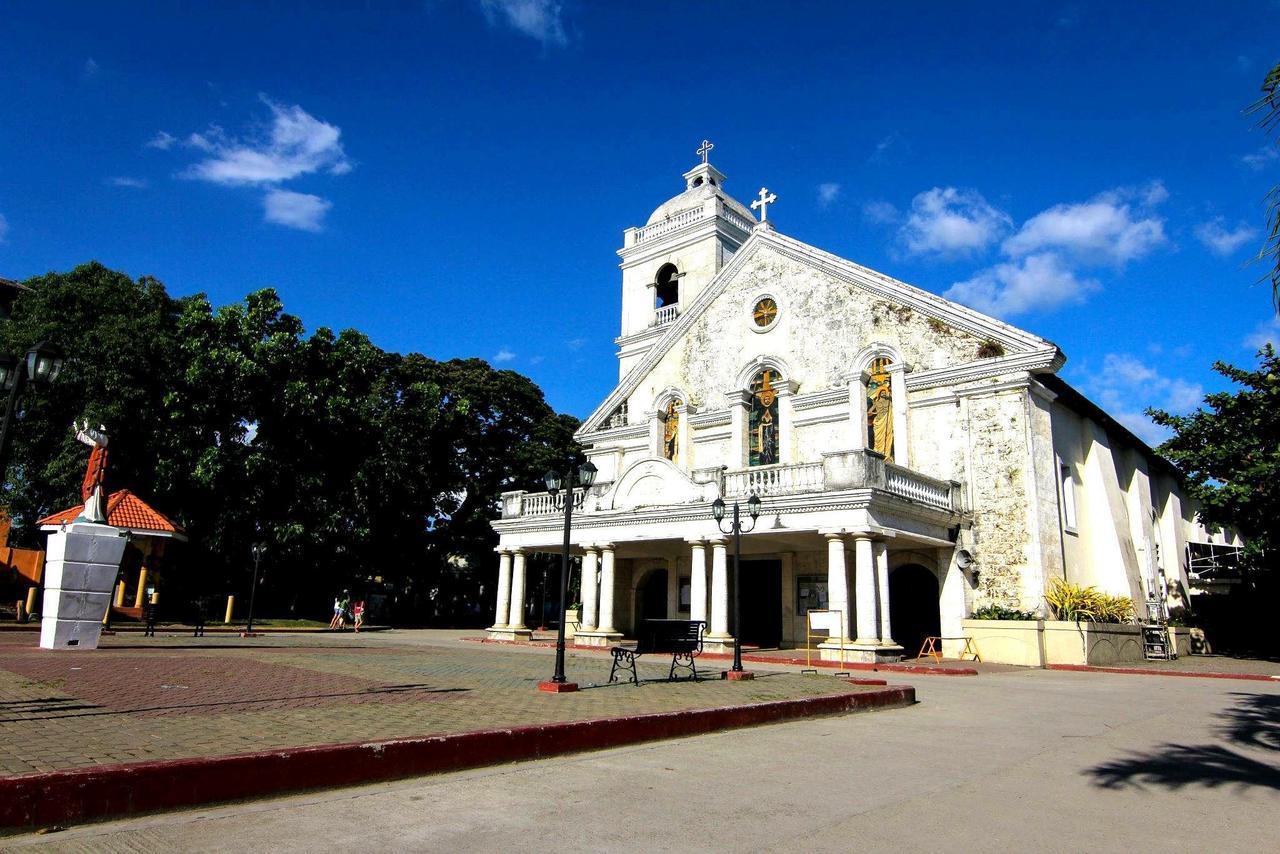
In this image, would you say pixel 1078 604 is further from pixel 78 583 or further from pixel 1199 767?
pixel 78 583

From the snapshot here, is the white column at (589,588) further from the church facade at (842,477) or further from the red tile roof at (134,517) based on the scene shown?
the red tile roof at (134,517)

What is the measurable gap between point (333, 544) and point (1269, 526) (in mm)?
33492

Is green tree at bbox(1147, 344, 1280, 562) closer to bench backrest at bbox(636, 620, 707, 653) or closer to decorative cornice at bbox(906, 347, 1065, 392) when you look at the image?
decorative cornice at bbox(906, 347, 1065, 392)

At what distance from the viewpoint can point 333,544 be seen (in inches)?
1373

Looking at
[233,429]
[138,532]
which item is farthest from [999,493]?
[233,429]

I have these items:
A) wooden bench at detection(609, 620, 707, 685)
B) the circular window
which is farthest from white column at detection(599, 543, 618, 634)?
wooden bench at detection(609, 620, 707, 685)

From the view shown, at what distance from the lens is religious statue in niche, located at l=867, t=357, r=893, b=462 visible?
83.4ft

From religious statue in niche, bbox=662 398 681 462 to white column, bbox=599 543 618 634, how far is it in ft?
20.0

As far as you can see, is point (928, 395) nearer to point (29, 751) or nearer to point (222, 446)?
point (29, 751)

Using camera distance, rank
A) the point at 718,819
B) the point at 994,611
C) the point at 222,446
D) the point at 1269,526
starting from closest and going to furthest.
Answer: the point at 718,819, the point at 994,611, the point at 1269,526, the point at 222,446

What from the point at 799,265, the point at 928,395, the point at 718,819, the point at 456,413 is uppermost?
the point at 799,265

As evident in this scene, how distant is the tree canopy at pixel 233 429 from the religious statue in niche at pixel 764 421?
54.6ft

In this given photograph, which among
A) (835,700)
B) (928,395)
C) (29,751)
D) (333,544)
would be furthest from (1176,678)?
(333,544)

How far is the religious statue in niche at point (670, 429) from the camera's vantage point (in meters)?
A: 31.0
